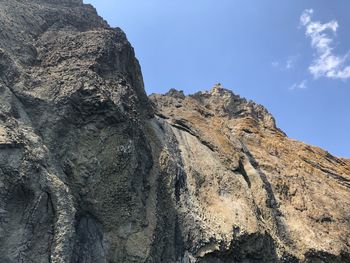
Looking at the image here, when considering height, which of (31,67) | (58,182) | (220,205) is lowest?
(58,182)

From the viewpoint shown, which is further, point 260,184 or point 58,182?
point 260,184

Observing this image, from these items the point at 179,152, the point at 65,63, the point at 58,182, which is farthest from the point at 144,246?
the point at 65,63

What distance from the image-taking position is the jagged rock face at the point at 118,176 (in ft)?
53.0

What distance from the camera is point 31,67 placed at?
22.7 meters

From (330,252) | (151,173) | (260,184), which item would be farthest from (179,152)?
(330,252)

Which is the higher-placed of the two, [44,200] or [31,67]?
[31,67]

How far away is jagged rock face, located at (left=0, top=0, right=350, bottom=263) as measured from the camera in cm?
1616

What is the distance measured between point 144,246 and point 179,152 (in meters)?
8.32

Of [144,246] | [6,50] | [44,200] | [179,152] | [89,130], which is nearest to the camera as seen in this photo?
[44,200]

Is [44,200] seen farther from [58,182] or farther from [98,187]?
[98,187]

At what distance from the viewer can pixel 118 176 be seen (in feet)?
64.1

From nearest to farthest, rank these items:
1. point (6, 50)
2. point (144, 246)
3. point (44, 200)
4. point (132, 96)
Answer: point (44, 200) → point (144, 246) → point (6, 50) → point (132, 96)

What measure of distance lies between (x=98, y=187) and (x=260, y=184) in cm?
1199

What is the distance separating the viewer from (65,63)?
23438 mm
